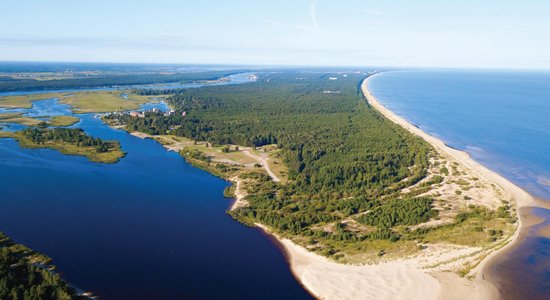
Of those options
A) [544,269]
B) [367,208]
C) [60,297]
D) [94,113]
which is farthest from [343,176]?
[94,113]

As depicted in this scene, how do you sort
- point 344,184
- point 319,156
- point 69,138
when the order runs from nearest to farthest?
point 344,184 → point 319,156 → point 69,138

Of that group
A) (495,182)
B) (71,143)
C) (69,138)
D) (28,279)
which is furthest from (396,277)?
(69,138)

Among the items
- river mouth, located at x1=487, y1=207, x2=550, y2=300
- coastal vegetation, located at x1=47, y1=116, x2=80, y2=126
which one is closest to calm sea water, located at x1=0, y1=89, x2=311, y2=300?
river mouth, located at x1=487, y1=207, x2=550, y2=300

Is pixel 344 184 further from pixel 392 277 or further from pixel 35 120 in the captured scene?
pixel 35 120

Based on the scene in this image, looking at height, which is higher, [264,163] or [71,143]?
[71,143]

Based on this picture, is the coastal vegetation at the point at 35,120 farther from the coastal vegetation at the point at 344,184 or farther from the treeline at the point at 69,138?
the treeline at the point at 69,138

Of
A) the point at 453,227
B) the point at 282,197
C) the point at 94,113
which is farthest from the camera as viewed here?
the point at 94,113

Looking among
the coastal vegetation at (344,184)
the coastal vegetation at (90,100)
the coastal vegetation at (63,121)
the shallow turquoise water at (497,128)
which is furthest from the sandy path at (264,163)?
the coastal vegetation at (90,100)

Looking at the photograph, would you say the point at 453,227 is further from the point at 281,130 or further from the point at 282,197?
the point at 281,130
